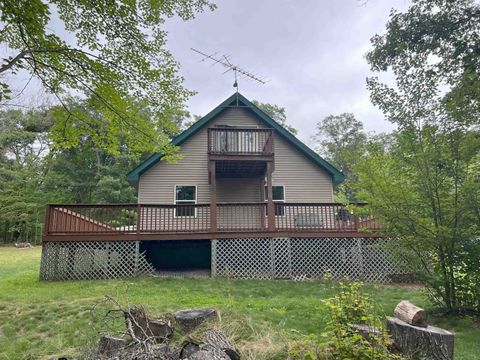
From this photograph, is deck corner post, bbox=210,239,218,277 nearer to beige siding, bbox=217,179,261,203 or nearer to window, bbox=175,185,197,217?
window, bbox=175,185,197,217

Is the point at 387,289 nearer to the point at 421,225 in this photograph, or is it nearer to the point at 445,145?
the point at 421,225

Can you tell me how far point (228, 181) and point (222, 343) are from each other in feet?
33.6

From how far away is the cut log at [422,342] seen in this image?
10.7ft

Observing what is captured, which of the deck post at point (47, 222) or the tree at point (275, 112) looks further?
the tree at point (275, 112)

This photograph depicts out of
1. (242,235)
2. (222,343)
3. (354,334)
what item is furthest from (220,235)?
(354,334)

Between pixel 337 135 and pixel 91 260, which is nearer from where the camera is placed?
pixel 91 260

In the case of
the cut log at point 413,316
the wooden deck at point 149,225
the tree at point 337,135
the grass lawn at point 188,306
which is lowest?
the grass lawn at point 188,306

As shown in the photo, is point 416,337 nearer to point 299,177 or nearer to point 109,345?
point 109,345

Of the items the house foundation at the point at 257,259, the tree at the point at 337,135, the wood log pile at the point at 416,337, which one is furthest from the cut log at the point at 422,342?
the tree at the point at 337,135

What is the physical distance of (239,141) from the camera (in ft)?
36.6

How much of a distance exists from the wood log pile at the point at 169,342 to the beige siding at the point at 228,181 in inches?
349

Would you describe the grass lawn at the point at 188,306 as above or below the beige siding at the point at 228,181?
below

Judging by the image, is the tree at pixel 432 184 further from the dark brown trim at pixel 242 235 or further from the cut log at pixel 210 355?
the cut log at pixel 210 355

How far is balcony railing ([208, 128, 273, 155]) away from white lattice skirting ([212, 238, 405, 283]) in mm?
3304
